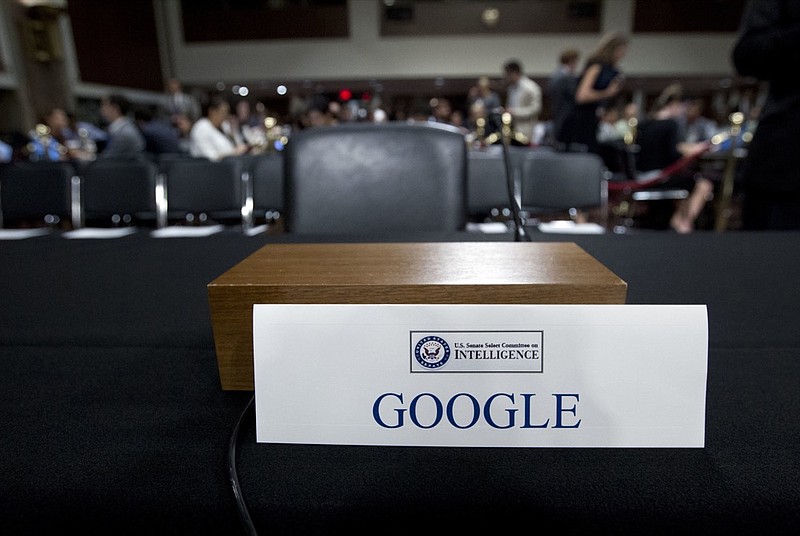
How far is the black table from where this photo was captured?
0.85 feet

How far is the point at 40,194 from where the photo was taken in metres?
2.22

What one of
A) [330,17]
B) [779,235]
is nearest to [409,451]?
[779,235]

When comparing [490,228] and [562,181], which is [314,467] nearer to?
[490,228]

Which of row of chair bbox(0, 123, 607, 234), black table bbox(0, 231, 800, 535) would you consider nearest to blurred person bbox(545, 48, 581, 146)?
row of chair bbox(0, 123, 607, 234)

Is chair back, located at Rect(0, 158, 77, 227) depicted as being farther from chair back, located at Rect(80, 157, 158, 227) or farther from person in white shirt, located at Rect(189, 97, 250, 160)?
person in white shirt, located at Rect(189, 97, 250, 160)

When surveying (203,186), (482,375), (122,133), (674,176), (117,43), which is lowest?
(674,176)

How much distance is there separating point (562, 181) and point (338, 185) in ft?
4.14

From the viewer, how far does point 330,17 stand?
8.49m

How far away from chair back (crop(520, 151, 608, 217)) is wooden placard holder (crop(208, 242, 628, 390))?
5.65ft

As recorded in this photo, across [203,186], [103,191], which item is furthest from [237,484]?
[103,191]

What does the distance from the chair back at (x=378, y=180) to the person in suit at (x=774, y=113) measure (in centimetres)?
70

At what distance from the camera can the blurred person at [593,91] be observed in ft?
9.11

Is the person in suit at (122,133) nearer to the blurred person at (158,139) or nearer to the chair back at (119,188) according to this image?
the blurred person at (158,139)

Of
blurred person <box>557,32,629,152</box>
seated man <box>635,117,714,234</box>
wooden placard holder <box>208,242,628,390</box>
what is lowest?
seated man <box>635,117,714,234</box>
